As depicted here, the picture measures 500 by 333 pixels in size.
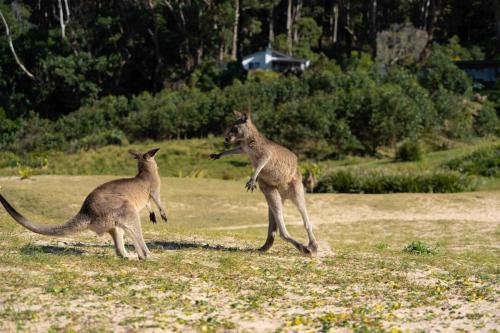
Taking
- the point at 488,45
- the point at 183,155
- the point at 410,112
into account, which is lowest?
the point at 183,155

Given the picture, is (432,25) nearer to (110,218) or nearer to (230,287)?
(110,218)

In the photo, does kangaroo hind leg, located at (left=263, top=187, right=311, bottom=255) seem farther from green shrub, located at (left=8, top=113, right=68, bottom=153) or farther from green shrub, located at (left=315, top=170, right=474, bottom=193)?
green shrub, located at (left=8, top=113, right=68, bottom=153)

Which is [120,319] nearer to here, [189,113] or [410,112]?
[410,112]

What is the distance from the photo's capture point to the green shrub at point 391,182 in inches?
1014

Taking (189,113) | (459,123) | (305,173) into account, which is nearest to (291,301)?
(305,173)

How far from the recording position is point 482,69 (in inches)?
2245

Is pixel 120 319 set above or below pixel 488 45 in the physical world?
below

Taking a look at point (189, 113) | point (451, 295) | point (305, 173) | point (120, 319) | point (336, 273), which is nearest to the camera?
point (120, 319)

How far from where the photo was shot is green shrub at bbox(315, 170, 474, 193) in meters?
25.8

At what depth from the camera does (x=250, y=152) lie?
11.5 m

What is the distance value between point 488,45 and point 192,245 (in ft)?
183

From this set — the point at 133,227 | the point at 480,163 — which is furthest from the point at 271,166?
the point at 480,163

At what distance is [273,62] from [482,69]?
54.0 ft

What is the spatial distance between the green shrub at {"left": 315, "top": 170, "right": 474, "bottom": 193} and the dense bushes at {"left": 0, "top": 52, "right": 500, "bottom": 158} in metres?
11.5
